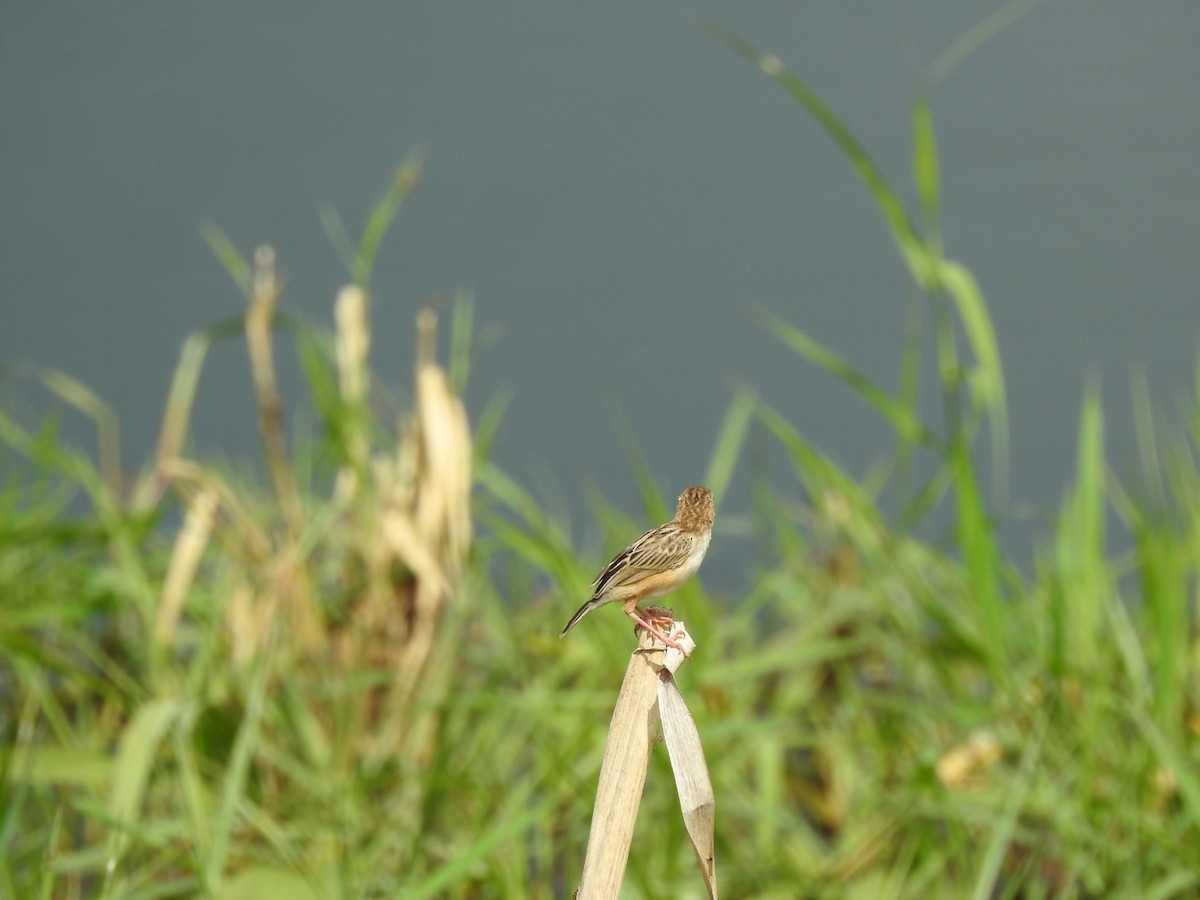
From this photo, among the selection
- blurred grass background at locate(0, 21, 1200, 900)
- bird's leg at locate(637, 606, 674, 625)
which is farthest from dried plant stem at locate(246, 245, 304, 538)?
bird's leg at locate(637, 606, 674, 625)

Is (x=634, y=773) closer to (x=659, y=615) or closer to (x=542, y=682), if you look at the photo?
(x=659, y=615)

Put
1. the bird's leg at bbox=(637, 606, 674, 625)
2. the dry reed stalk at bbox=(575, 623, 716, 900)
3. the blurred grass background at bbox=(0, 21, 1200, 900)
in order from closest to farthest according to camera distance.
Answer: the dry reed stalk at bbox=(575, 623, 716, 900) → the bird's leg at bbox=(637, 606, 674, 625) → the blurred grass background at bbox=(0, 21, 1200, 900)

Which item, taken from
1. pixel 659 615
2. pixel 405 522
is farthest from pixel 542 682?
pixel 659 615

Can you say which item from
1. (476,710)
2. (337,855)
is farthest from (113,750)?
(337,855)

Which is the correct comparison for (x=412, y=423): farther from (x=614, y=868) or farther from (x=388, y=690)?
(x=614, y=868)

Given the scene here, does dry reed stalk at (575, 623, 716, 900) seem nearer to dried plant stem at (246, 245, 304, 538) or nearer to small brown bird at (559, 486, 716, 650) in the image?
small brown bird at (559, 486, 716, 650)
